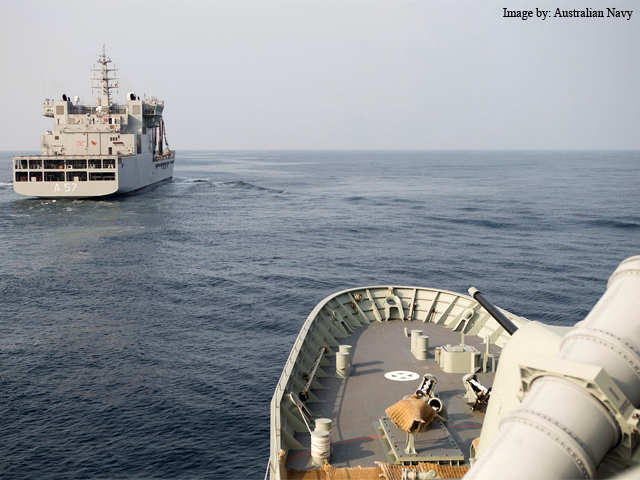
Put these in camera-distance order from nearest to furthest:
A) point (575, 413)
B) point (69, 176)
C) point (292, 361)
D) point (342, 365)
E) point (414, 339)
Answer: point (575, 413)
point (292, 361)
point (342, 365)
point (414, 339)
point (69, 176)

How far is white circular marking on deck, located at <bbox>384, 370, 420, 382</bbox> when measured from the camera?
62.9ft

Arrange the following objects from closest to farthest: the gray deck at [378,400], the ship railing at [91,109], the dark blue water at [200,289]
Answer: the gray deck at [378,400]
the dark blue water at [200,289]
the ship railing at [91,109]

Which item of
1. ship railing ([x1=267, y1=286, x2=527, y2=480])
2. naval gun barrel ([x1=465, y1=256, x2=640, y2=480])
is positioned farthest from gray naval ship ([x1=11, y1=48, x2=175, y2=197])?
naval gun barrel ([x1=465, y1=256, x2=640, y2=480])

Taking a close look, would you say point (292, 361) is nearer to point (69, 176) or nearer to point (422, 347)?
point (422, 347)

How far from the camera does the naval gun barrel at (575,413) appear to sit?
683cm

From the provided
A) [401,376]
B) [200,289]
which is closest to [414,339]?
[401,376]

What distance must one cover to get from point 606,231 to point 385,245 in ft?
99.4

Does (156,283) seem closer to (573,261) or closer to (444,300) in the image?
(444,300)

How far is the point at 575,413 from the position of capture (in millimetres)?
7172

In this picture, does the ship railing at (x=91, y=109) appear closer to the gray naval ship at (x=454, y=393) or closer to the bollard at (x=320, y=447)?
the gray naval ship at (x=454, y=393)

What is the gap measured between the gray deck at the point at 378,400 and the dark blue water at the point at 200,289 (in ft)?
21.7

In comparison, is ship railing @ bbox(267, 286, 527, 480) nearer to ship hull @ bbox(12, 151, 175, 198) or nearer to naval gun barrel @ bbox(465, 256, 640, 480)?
naval gun barrel @ bbox(465, 256, 640, 480)

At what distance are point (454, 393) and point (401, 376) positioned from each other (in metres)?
1.96

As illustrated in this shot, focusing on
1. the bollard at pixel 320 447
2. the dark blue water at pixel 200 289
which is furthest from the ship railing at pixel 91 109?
the bollard at pixel 320 447
